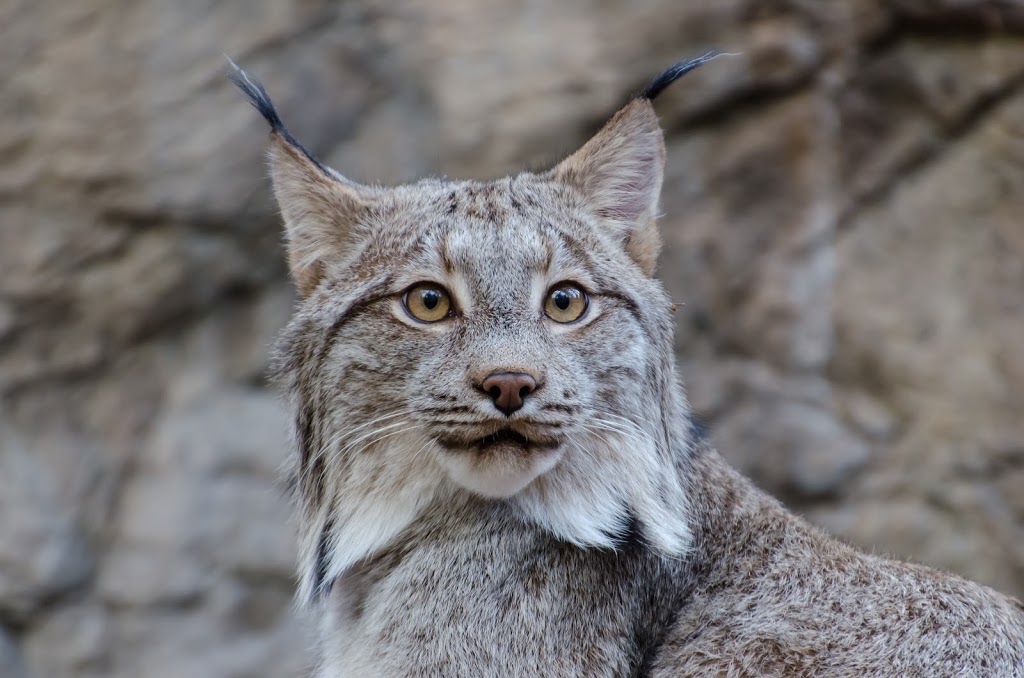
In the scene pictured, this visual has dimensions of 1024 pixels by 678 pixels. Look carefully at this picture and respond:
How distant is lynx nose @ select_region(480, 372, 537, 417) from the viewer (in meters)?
3.37

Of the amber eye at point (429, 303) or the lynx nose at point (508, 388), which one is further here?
the amber eye at point (429, 303)

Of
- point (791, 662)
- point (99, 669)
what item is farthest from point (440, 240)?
point (99, 669)

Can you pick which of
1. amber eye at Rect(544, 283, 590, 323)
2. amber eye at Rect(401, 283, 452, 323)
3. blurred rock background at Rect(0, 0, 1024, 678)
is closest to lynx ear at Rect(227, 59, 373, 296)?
amber eye at Rect(401, 283, 452, 323)

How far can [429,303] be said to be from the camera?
12.3 feet

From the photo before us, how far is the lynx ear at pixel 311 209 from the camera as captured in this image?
13.3 ft

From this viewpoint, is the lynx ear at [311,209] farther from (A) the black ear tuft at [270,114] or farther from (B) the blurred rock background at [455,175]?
(B) the blurred rock background at [455,175]

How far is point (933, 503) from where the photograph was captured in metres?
7.39

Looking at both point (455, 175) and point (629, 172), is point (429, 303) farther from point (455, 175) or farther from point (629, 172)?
point (455, 175)

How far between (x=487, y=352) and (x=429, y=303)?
350 mm

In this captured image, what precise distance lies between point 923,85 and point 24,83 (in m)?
5.38

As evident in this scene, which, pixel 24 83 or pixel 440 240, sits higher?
pixel 24 83

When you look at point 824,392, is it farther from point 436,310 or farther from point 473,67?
point 436,310

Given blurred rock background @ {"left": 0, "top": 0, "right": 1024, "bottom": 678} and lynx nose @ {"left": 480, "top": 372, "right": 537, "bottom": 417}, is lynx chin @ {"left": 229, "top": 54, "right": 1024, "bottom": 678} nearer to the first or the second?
lynx nose @ {"left": 480, "top": 372, "right": 537, "bottom": 417}

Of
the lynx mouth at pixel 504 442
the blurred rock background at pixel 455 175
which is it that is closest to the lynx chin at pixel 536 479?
the lynx mouth at pixel 504 442
